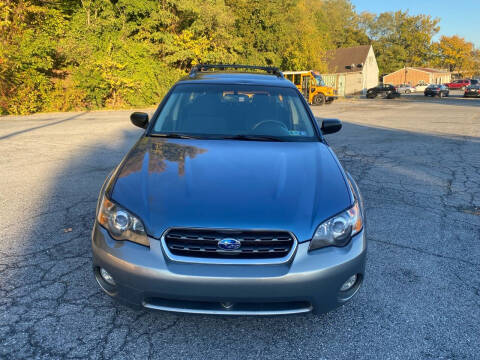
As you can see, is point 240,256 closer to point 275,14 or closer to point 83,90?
point 83,90

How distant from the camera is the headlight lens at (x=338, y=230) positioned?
226 cm

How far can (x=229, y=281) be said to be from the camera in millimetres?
2078

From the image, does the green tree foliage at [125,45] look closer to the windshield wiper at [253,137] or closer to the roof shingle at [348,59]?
the windshield wiper at [253,137]

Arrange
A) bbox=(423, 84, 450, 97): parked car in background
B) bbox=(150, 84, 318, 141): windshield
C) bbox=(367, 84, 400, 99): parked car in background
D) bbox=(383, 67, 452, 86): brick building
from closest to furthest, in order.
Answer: bbox=(150, 84, 318, 141): windshield
bbox=(367, 84, 400, 99): parked car in background
bbox=(423, 84, 450, 97): parked car in background
bbox=(383, 67, 452, 86): brick building

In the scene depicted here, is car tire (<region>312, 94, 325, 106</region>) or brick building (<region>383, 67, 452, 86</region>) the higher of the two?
brick building (<region>383, 67, 452, 86</region>)

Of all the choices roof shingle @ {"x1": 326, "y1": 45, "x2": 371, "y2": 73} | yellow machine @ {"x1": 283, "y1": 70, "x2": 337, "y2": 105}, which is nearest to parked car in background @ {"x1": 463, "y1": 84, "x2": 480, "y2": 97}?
roof shingle @ {"x1": 326, "y1": 45, "x2": 371, "y2": 73}

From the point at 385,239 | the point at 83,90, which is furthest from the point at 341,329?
the point at 83,90

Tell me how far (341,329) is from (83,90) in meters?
19.9

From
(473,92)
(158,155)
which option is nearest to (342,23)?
(473,92)

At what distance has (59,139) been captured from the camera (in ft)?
33.4

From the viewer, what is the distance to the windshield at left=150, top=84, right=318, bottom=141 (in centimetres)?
350

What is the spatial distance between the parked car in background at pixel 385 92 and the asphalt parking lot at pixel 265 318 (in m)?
35.0

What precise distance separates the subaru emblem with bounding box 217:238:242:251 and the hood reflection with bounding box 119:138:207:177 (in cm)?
69

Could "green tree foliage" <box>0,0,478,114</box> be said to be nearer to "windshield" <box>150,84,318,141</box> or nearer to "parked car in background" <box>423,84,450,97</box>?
"parked car in background" <box>423,84,450,97</box>
